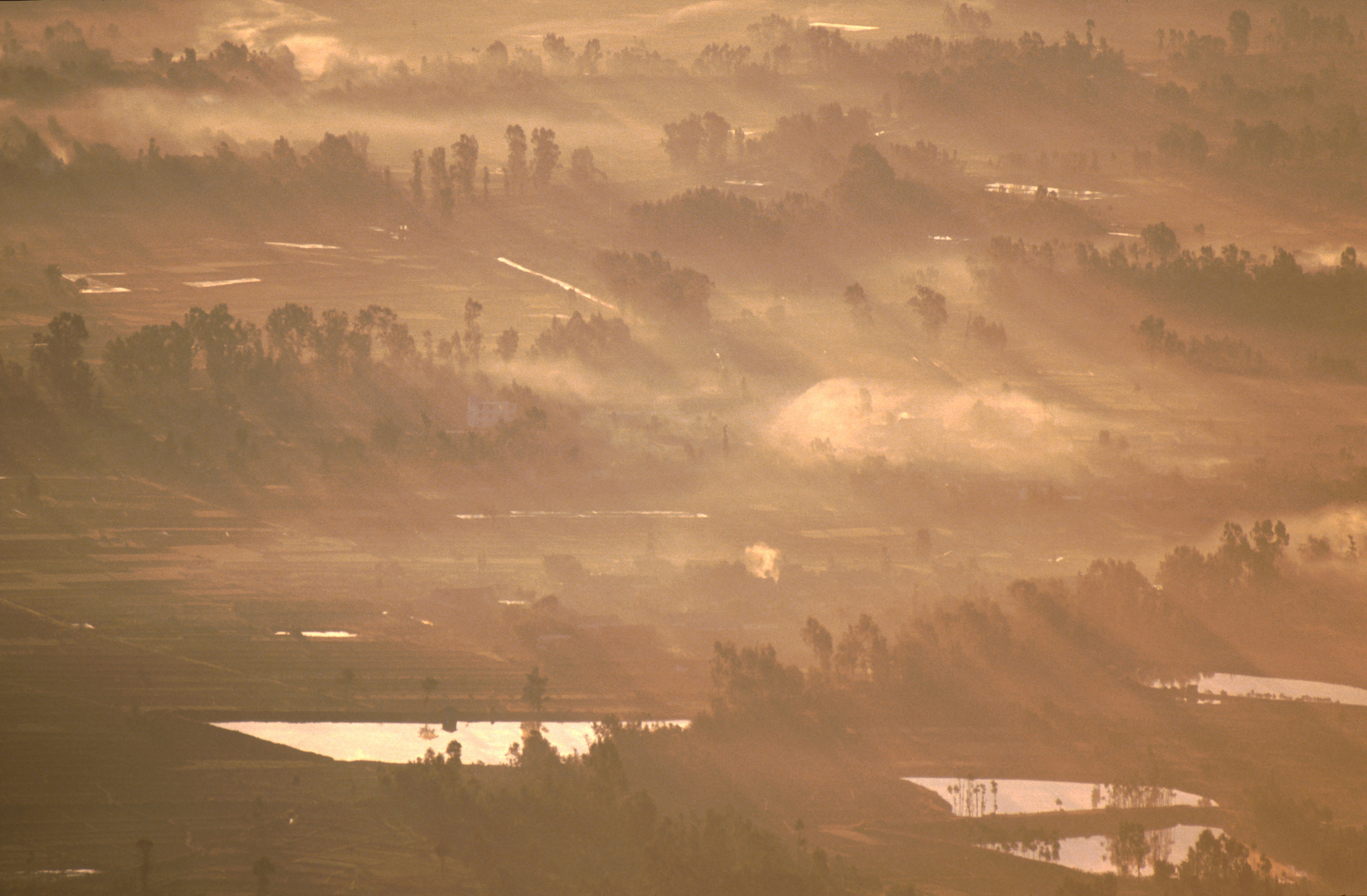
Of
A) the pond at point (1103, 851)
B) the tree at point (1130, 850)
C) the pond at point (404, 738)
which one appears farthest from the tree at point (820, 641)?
the tree at point (1130, 850)

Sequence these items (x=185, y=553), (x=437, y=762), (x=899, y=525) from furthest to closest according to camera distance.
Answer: (x=899, y=525)
(x=185, y=553)
(x=437, y=762)

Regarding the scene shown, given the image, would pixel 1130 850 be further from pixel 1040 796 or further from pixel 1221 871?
pixel 1040 796

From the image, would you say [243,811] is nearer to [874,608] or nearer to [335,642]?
[335,642]

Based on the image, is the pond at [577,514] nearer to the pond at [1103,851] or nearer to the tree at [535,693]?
the tree at [535,693]

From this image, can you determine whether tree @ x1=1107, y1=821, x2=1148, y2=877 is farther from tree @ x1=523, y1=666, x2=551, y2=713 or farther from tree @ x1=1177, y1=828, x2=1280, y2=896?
tree @ x1=523, y1=666, x2=551, y2=713

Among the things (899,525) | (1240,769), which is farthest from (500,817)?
(899,525)

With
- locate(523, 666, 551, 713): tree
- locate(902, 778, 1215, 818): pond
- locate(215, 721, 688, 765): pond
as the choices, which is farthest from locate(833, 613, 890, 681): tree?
locate(523, 666, 551, 713): tree

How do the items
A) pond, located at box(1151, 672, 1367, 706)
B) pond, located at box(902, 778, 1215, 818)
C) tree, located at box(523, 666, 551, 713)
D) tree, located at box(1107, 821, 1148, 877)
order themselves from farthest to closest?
1. pond, located at box(1151, 672, 1367, 706)
2. tree, located at box(523, 666, 551, 713)
3. pond, located at box(902, 778, 1215, 818)
4. tree, located at box(1107, 821, 1148, 877)
